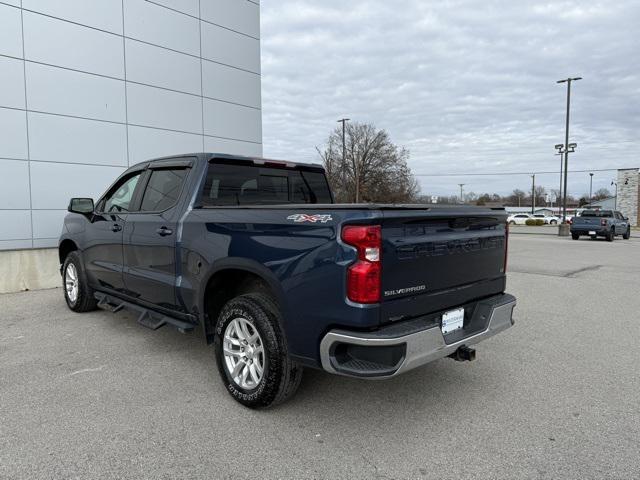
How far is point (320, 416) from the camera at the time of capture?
11.0 feet

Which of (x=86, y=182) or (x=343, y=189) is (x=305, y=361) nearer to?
(x=86, y=182)

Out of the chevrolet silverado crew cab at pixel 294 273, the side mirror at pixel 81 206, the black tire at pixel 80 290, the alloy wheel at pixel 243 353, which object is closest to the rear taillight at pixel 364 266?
the chevrolet silverado crew cab at pixel 294 273

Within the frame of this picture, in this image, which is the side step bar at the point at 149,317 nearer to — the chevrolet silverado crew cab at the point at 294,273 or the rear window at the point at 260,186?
the chevrolet silverado crew cab at the point at 294,273

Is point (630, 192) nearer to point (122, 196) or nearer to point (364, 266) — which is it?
point (122, 196)

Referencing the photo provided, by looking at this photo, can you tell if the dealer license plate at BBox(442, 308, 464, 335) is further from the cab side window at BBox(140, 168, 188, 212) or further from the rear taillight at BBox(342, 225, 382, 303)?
the cab side window at BBox(140, 168, 188, 212)

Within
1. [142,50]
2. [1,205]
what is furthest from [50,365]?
[142,50]

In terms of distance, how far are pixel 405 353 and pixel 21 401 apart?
2972mm

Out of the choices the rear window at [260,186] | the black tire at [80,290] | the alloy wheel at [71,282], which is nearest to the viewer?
the rear window at [260,186]

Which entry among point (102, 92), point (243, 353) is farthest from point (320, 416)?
point (102, 92)

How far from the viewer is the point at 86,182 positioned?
32.1 feet

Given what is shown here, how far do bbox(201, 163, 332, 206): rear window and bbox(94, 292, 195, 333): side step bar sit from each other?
1094 millimetres

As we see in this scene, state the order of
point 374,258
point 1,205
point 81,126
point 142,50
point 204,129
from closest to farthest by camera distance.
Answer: point 374,258, point 1,205, point 81,126, point 142,50, point 204,129

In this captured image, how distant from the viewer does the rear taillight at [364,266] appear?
9.02 ft

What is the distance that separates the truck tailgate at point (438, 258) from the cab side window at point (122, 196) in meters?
3.31
